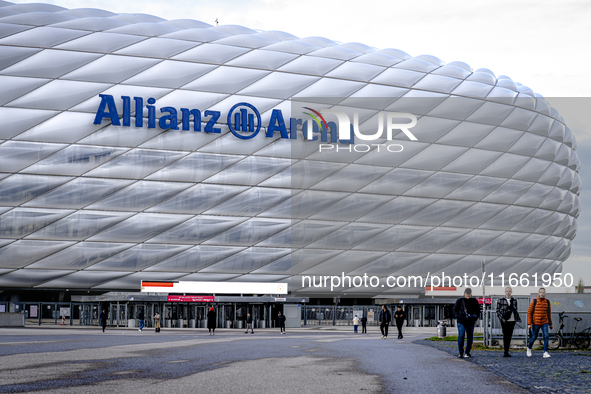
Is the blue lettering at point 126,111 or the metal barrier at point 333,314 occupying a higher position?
the blue lettering at point 126,111

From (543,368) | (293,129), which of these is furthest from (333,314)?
(543,368)

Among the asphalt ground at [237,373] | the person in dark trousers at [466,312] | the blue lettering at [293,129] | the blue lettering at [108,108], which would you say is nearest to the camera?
the asphalt ground at [237,373]

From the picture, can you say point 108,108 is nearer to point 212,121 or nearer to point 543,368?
point 212,121

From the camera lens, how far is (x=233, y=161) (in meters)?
33.2

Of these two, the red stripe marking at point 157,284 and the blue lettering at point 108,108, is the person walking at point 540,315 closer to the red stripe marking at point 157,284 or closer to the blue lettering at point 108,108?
the red stripe marking at point 157,284

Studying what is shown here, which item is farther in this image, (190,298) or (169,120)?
(190,298)

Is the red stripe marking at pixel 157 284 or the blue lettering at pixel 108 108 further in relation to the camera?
the red stripe marking at pixel 157 284

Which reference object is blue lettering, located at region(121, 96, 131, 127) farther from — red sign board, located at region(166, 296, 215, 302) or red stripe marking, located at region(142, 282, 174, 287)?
red sign board, located at region(166, 296, 215, 302)

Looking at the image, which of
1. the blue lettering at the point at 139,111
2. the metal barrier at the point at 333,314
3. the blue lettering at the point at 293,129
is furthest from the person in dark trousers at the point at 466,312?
the metal barrier at the point at 333,314

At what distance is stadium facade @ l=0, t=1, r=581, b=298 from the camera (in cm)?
3117

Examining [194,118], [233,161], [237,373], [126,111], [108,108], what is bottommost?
[237,373]

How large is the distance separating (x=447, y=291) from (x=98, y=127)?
21.7 m

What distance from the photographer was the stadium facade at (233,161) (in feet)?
102

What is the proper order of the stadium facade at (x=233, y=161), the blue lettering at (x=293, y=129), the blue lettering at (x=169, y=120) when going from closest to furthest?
the stadium facade at (x=233, y=161), the blue lettering at (x=169, y=120), the blue lettering at (x=293, y=129)
